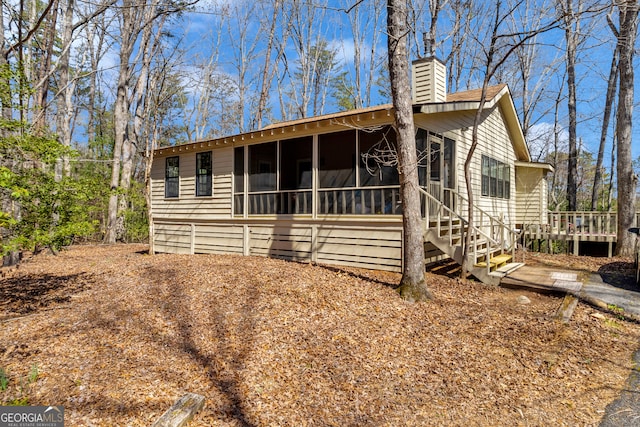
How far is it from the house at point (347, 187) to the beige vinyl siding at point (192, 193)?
0.11 ft

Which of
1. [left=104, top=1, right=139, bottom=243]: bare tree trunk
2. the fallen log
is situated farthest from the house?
the fallen log

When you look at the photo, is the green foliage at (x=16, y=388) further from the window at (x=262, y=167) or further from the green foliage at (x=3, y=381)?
the window at (x=262, y=167)

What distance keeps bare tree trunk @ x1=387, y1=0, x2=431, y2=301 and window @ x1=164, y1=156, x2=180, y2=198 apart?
28.0 feet

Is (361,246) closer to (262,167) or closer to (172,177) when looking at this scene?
(262,167)

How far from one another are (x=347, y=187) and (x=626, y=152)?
915 cm

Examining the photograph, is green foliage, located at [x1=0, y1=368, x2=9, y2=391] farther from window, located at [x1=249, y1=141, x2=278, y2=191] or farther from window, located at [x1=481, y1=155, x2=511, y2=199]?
window, located at [x1=481, y1=155, x2=511, y2=199]

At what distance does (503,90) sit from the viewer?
10445 mm

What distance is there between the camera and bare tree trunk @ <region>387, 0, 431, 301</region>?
580 cm

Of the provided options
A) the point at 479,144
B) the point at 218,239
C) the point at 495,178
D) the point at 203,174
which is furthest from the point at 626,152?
the point at 203,174

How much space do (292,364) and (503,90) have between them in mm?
10291

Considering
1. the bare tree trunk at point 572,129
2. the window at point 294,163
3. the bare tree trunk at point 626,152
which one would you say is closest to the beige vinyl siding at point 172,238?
the window at point 294,163

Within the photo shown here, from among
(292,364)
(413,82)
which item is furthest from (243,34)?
(292,364)

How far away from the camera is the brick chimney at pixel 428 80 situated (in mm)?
8914

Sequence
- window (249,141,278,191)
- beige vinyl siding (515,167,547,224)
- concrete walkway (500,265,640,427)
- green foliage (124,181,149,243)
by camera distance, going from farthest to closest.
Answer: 1. green foliage (124,181,149,243)
2. beige vinyl siding (515,167,547,224)
3. window (249,141,278,191)
4. concrete walkway (500,265,640,427)
